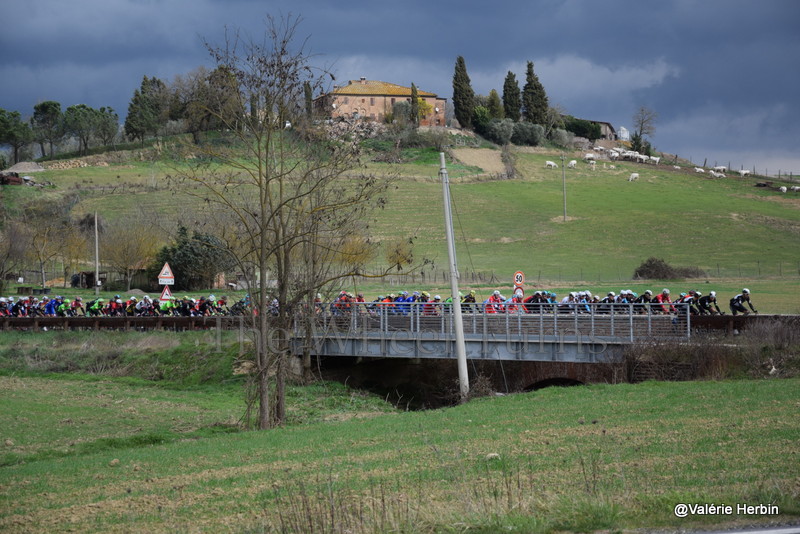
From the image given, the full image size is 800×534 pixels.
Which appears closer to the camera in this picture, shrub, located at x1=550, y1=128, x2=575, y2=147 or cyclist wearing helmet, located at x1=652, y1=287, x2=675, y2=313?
cyclist wearing helmet, located at x1=652, y1=287, x2=675, y2=313

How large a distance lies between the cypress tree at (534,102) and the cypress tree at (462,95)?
1192 centimetres

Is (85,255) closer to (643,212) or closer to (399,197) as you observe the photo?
(399,197)

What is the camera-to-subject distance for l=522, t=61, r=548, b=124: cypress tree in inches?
6624

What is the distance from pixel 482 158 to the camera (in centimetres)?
14250

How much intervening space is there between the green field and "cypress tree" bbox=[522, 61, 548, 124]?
147m

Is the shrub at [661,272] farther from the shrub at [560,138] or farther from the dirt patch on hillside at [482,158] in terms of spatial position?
the shrub at [560,138]

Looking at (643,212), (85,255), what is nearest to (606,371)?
(85,255)

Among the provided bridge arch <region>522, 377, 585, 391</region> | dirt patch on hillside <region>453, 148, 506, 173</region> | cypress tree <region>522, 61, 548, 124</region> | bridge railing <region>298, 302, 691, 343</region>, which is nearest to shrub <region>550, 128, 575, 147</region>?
cypress tree <region>522, 61, 548, 124</region>

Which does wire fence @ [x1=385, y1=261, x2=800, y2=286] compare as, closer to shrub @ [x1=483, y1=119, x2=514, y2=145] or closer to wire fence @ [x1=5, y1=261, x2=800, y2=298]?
wire fence @ [x1=5, y1=261, x2=800, y2=298]

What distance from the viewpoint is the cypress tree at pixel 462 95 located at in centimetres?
16400

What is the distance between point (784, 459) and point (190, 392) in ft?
86.8

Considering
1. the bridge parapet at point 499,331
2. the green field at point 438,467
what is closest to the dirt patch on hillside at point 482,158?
the bridge parapet at point 499,331

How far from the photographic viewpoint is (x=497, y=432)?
18.3 meters

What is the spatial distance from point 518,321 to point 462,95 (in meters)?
137
